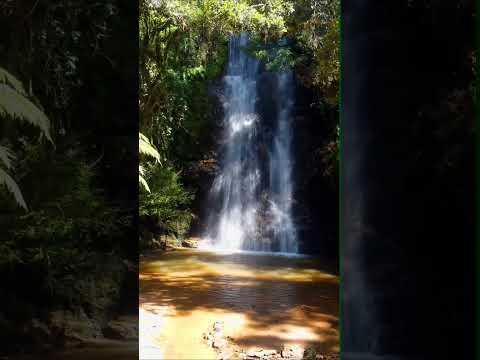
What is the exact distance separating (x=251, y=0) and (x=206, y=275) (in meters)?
4.43

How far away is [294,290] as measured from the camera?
6.16 meters

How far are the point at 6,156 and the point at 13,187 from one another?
5.2 inches

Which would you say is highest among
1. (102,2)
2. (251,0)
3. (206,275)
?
(251,0)

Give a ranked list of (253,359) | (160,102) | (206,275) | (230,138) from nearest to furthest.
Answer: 1. (253,359)
2. (206,275)
3. (160,102)
4. (230,138)

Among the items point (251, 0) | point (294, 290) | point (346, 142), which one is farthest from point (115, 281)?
point (251, 0)

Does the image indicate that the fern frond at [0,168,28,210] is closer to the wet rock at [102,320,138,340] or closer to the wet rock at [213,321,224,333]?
the wet rock at [102,320,138,340]

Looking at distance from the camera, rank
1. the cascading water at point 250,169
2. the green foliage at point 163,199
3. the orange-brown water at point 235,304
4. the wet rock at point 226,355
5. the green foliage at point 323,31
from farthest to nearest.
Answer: the cascading water at point 250,169, the green foliage at point 163,199, the green foliage at point 323,31, the orange-brown water at point 235,304, the wet rock at point 226,355

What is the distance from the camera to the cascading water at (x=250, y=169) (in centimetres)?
928

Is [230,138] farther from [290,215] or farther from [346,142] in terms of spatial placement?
[346,142]

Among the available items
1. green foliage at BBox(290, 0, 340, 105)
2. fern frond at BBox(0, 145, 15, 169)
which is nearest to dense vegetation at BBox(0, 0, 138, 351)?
fern frond at BBox(0, 145, 15, 169)

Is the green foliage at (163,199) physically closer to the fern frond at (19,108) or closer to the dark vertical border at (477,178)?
the fern frond at (19,108)

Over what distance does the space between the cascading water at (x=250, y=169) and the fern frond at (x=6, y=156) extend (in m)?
7.47

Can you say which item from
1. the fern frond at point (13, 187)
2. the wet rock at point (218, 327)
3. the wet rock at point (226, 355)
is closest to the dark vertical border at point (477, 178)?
the fern frond at point (13, 187)

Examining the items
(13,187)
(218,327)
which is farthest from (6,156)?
(218,327)
